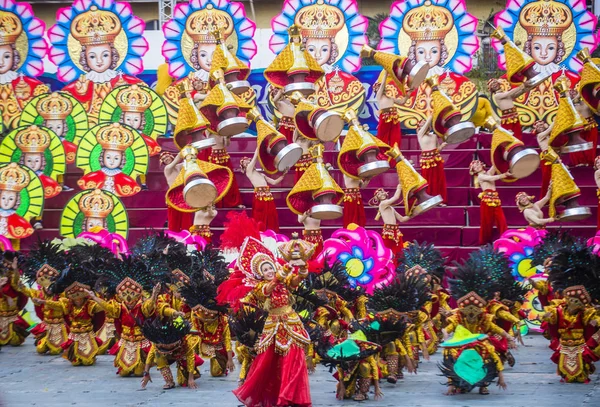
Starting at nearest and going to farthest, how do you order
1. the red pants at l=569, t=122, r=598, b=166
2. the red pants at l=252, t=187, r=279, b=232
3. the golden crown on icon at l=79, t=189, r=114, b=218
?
the red pants at l=252, t=187, r=279, b=232, the golden crown on icon at l=79, t=189, r=114, b=218, the red pants at l=569, t=122, r=598, b=166

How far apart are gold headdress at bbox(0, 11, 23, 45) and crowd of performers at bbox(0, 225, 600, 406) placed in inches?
246

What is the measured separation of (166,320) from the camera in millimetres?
8695

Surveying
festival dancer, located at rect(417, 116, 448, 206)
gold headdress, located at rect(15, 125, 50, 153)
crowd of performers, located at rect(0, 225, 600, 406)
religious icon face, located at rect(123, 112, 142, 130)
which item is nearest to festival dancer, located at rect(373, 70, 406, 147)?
festival dancer, located at rect(417, 116, 448, 206)

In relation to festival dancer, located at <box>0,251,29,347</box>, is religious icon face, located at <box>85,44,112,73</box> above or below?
above

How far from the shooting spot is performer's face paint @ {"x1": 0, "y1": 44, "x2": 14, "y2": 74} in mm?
15672

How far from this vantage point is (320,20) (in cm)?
1463

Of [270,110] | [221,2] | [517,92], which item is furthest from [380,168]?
[221,2]

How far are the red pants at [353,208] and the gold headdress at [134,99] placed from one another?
3.59m

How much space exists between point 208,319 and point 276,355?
4.69ft

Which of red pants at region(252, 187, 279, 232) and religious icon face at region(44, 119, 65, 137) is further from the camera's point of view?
religious icon face at region(44, 119, 65, 137)

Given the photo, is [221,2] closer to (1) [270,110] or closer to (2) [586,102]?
(1) [270,110]

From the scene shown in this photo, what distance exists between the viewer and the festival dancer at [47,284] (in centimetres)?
1015

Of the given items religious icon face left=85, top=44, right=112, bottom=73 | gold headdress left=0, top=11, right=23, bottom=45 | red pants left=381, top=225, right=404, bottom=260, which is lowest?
red pants left=381, top=225, right=404, bottom=260

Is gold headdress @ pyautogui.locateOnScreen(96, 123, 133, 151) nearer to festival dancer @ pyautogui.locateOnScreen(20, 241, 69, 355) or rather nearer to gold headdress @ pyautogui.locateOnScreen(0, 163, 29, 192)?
gold headdress @ pyautogui.locateOnScreen(0, 163, 29, 192)
